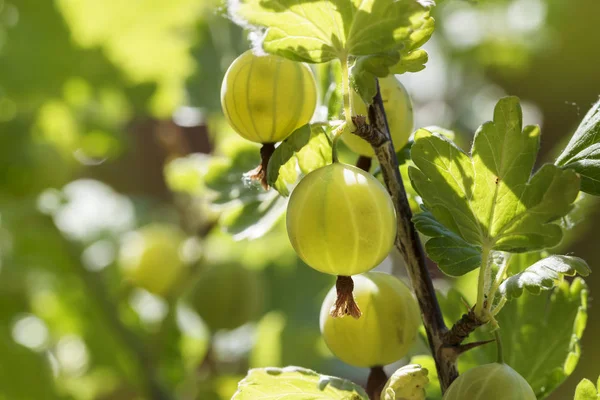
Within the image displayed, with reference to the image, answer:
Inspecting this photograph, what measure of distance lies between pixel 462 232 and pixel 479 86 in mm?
1367

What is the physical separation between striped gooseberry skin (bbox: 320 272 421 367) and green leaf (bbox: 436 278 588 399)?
1.5 inches

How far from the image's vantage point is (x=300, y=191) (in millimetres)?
395

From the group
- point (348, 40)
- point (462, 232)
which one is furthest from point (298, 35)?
point (462, 232)

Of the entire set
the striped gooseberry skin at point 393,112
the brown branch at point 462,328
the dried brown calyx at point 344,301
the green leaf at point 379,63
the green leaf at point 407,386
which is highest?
the green leaf at point 379,63

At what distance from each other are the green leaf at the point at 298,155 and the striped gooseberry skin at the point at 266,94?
0.06 feet

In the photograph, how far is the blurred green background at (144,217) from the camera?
1.10 meters

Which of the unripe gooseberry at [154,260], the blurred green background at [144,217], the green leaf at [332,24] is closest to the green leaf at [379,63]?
the green leaf at [332,24]

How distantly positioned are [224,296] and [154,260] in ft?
0.77

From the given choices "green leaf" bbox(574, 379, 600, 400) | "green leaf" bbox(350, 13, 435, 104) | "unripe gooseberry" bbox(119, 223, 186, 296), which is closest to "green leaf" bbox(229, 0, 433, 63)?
"green leaf" bbox(350, 13, 435, 104)

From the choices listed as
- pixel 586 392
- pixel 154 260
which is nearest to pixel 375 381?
pixel 586 392

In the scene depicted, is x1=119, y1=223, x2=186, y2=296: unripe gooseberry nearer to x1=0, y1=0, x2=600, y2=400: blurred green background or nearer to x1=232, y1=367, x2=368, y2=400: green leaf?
x1=0, y1=0, x2=600, y2=400: blurred green background

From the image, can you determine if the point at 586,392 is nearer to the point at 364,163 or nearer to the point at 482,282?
the point at 482,282

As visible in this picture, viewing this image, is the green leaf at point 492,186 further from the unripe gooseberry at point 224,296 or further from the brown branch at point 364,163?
the unripe gooseberry at point 224,296

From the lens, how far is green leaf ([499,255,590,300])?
15.1 inches
